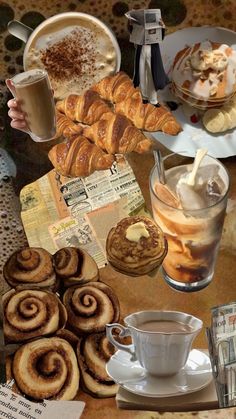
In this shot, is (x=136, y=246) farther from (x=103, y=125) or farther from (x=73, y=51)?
(x=73, y=51)

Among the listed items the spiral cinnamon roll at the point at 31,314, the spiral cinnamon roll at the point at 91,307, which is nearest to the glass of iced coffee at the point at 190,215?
the spiral cinnamon roll at the point at 91,307

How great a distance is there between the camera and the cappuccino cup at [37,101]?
5.08 ft

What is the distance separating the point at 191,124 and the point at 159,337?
1.58 feet

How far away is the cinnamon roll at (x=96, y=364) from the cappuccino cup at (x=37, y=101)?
0.43m

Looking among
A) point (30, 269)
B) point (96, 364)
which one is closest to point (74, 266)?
point (30, 269)

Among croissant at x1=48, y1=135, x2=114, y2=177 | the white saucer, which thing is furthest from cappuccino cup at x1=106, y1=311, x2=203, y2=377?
croissant at x1=48, y1=135, x2=114, y2=177

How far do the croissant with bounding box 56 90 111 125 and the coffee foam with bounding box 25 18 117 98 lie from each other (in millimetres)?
24

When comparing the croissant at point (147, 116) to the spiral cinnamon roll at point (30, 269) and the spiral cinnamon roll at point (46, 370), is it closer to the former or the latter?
the spiral cinnamon roll at point (30, 269)

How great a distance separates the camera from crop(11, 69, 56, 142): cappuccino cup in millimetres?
1548

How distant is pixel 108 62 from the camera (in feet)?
5.47

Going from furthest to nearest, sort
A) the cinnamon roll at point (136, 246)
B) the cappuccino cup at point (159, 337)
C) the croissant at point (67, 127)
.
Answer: the croissant at point (67, 127) < the cinnamon roll at point (136, 246) < the cappuccino cup at point (159, 337)

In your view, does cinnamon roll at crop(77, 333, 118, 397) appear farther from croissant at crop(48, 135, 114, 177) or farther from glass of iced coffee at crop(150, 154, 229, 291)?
croissant at crop(48, 135, 114, 177)

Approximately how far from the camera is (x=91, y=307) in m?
1.51

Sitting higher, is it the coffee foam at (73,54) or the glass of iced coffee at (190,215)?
the coffee foam at (73,54)
